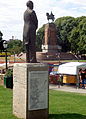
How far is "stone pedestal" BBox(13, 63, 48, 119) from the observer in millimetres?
7871

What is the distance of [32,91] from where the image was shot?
26.1ft

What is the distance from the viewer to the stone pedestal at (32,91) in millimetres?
7871

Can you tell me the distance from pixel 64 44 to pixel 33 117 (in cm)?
8355

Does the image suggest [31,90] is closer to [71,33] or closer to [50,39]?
[71,33]

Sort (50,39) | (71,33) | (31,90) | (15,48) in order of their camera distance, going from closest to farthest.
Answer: (31,90) < (71,33) < (50,39) < (15,48)

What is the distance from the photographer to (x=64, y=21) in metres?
93.7

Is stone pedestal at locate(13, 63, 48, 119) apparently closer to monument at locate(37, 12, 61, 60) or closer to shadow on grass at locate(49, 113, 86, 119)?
shadow on grass at locate(49, 113, 86, 119)

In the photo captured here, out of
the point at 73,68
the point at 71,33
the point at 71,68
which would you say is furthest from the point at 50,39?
the point at 73,68

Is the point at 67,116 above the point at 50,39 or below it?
below

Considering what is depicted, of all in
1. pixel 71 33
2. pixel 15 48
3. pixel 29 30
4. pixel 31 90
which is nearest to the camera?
pixel 31 90

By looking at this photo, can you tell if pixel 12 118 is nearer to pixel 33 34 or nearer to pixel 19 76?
pixel 19 76

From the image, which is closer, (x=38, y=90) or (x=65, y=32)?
(x=38, y=90)

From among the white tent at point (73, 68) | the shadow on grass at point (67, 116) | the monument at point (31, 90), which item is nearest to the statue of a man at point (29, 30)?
the monument at point (31, 90)

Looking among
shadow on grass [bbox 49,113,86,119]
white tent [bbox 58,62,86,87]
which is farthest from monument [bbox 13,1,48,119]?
white tent [bbox 58,62,86,87]
